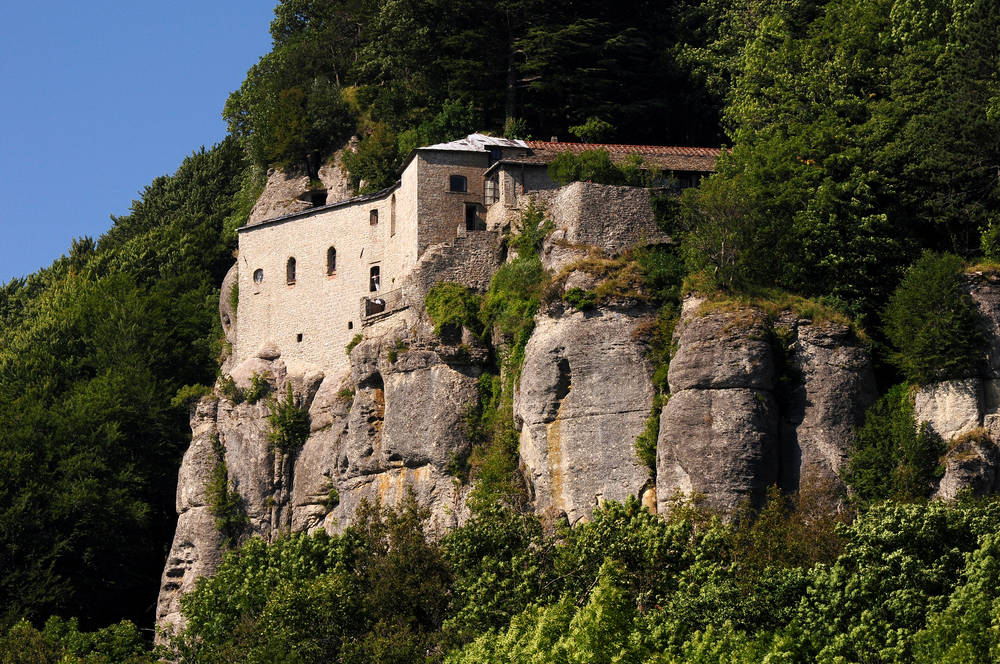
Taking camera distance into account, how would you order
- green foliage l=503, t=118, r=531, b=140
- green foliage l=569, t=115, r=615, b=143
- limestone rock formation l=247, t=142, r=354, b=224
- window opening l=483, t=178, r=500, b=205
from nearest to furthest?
window opening l=483, t=178, r=500, b=205
green foliage l=569, t=115, r=615, b=143
green foliage l=503, t=118, r=531, b=140
limestone rock formation l=247, t=142, r=354, b=224

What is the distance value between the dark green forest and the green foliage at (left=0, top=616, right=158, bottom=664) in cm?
16

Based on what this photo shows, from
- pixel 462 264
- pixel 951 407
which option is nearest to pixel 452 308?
pixel 462 264

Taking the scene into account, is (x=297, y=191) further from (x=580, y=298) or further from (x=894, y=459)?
(x=894, y=459)

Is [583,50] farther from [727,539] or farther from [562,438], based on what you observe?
[727,539]

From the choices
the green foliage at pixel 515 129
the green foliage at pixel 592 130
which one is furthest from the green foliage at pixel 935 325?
the green foliage at pixel 515 129

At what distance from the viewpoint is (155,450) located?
7644 centimetres

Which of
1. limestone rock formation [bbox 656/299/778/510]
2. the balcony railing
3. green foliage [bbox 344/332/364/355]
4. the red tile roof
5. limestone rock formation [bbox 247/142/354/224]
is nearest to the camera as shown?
limestone rock formation [bbox 656/299/778/510]

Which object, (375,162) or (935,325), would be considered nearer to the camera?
(935,325)

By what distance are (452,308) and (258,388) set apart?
10.2 meters

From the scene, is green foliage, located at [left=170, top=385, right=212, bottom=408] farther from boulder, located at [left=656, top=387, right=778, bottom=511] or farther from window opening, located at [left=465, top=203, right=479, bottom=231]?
boulder, located at [left=656, top=387, right=778, bottom=511]

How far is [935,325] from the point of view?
55250mm

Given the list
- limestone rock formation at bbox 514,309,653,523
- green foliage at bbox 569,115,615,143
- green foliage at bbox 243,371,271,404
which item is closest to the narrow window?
green foliage at bbox 243,371,271,404

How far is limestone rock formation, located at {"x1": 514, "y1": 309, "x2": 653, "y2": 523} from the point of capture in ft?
187

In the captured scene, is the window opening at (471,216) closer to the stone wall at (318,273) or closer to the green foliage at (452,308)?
the stone wall at (318,273)
